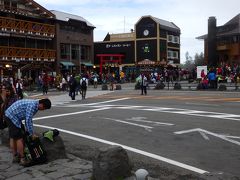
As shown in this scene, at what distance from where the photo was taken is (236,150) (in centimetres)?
912

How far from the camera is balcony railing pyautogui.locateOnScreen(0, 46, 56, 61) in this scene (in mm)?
43912

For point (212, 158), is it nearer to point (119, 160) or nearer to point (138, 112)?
point (119, 160)

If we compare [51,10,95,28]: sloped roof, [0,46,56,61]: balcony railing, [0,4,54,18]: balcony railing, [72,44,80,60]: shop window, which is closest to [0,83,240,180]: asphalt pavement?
[0,46,56,61]: balcony railing

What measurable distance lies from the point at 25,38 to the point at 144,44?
72.4ft

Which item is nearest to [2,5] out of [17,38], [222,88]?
[17,38]

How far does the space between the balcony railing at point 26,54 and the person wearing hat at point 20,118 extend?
121ft

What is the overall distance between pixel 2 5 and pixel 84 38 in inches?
642

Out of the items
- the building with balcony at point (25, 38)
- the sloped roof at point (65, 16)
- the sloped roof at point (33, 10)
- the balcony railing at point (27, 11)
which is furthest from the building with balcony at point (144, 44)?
the balcony railing at point (27, 11)

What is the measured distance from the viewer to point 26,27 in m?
46.7

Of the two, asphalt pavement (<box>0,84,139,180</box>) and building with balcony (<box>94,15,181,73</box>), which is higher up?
building with balcony (<box>94,15,181,73</box>)

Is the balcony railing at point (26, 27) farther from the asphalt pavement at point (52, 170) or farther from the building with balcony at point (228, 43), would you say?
the asphalt pavement at point (52, 170)

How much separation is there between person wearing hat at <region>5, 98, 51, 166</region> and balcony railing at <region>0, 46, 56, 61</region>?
37.0m

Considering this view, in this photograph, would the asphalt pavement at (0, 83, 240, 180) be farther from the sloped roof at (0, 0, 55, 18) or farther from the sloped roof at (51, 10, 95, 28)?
the sloped roof at (51, 10, 95, 28)

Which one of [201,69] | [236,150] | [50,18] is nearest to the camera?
[236,150]
